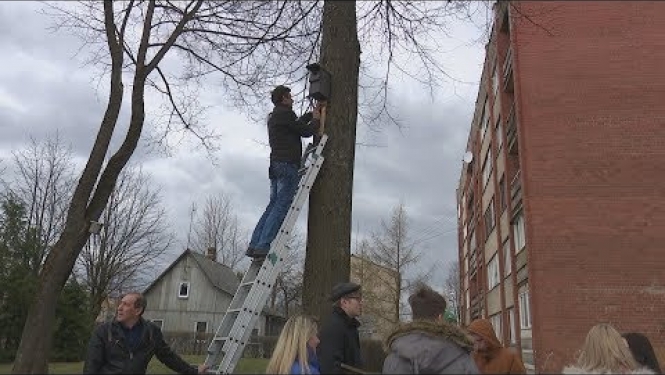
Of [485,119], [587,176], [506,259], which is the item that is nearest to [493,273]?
[506,259]

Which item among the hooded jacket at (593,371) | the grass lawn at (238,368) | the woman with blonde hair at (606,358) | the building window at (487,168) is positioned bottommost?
the grass lawn at (238,368)

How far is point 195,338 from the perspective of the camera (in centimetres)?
3800

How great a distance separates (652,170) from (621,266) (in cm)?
312

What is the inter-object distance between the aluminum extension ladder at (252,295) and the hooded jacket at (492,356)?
2.01 metres

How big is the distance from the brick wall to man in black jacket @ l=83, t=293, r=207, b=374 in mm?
13241

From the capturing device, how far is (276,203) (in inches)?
249

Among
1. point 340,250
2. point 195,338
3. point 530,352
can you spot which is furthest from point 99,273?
point 340,250

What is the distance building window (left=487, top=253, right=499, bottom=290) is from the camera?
27.4 meters

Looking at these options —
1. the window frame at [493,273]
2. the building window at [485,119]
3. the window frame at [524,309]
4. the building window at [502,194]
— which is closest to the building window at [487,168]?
the building window at [485,119]

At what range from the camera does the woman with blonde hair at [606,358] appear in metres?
3.97

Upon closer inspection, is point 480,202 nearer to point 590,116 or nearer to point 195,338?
point 590,116

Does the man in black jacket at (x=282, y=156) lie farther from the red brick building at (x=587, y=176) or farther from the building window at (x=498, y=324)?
the building window at (x=498, y=324)

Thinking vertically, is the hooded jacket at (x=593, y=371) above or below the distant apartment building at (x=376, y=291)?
below

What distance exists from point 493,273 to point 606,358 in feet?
83.8
